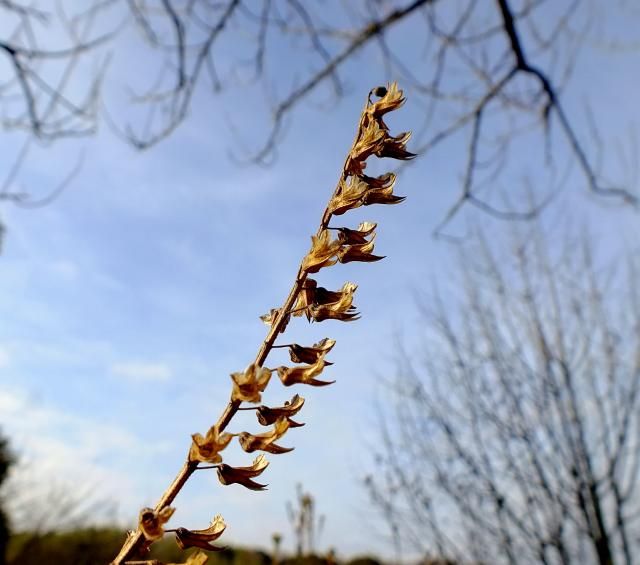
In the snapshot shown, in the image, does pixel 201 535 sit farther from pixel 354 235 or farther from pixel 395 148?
pixel 395 148

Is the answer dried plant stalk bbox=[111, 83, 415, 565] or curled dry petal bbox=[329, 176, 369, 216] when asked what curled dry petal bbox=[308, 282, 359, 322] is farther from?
curled dry petal bbox=[329, 176, 369, 216]

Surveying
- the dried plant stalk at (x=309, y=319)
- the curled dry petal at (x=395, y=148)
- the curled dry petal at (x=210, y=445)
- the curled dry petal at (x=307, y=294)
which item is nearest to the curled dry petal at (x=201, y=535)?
the dried plant stalk at (x=309, y=319)

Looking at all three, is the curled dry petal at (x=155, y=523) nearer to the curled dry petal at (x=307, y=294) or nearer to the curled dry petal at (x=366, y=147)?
the curled dry petal at (x=307, y=294)

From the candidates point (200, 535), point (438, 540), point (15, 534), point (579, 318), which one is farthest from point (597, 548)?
point (15, 534)

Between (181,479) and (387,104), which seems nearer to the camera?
(181,479)

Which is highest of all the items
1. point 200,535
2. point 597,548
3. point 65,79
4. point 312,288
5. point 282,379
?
point 65,79

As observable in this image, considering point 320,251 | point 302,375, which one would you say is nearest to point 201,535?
point 302,375

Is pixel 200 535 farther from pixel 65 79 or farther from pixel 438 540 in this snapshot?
pixel 438 540
